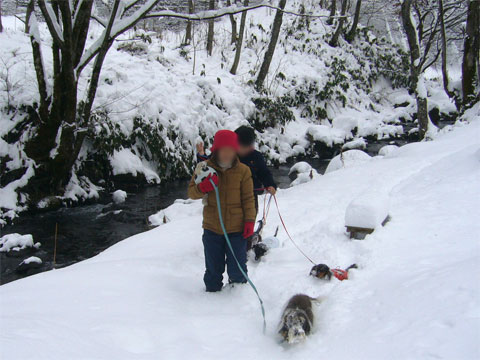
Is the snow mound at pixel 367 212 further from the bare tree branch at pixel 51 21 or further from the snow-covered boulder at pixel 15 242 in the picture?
the bare tree branch at pixel 51 21

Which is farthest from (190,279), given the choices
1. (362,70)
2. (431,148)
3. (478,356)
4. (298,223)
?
(362,70)

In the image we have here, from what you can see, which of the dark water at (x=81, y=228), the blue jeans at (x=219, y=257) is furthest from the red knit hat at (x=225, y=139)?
the dark water at (x=81, y=228)

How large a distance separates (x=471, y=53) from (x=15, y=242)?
16.2m

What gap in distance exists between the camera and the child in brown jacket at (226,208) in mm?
3126

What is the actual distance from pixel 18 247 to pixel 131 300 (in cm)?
391

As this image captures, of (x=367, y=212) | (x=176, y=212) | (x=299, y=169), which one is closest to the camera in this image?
(x=367, y=212)

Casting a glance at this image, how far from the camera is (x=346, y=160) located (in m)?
11.0

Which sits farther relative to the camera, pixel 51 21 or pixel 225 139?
pixel 51 21

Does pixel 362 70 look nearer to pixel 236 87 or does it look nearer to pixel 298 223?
pixel 236 87

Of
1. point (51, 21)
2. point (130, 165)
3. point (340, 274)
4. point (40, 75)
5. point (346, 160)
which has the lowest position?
point (130, 165)

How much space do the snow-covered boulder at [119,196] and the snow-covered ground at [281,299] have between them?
11.2ft

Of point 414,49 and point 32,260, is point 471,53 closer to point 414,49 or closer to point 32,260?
point 414,49

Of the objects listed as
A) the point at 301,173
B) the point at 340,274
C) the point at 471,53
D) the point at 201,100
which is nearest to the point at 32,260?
the point at 340,274

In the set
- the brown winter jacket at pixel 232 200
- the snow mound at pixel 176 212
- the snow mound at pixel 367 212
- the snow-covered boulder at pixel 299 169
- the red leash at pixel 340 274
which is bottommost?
the snow mound at pixel 176 212
